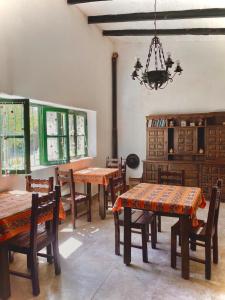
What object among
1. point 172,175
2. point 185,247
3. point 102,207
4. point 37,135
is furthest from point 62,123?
point 185,247

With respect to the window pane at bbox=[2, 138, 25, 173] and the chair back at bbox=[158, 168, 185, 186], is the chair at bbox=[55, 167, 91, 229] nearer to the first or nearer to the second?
the window pane at bbox=[2, 138, 25, 173]

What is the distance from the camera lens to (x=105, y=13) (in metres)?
5.39

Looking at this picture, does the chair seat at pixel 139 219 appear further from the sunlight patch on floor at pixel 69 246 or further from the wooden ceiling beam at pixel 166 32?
the wooden ceiling beam at pixel 166 32

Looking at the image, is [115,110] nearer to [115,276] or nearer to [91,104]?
[91,104]

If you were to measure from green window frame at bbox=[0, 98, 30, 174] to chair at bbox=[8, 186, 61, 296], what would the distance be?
1098 mm

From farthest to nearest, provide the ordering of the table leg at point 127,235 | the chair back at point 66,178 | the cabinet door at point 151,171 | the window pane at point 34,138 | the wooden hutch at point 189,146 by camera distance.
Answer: the cabinet door at point 151,171 < the wooden hutch at point 189,146 < the window pane at point 34,138 < the chair back at point 66,178 < the table leg at point 127,235

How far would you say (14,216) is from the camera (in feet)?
8.20

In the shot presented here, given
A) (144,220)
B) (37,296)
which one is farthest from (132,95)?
(37,296)

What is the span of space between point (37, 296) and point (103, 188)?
8.10ft

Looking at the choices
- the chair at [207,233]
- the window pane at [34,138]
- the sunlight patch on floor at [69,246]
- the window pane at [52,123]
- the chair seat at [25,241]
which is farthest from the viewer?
the window pane at [52,123]

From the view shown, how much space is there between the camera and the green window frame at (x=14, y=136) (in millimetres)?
3557

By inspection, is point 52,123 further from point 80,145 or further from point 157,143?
point 157,143

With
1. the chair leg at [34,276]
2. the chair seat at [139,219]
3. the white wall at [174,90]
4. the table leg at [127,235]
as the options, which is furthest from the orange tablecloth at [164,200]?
the white wall at [174,90]

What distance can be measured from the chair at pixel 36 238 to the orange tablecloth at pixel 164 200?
713 millimetres
